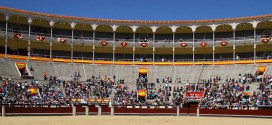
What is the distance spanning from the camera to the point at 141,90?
45.7 metres

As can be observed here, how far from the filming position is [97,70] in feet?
175

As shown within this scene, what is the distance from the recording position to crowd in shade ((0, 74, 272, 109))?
40.1 meters

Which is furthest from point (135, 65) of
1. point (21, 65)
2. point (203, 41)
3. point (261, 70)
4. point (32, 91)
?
point (32, 91)

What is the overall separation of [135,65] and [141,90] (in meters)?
10.3

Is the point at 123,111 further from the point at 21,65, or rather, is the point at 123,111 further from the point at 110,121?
the point at 21,65

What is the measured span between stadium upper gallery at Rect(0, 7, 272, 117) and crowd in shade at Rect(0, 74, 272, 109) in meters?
0.10

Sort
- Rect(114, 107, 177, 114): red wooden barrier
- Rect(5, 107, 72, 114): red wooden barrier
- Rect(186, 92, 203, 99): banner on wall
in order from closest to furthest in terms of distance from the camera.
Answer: Rect(5, 107, 72, 114): red wooden barrier < Rect(114, 107, 177, 114): red wooden barrier < Rect(186, 92, 203, 99): banner on wall

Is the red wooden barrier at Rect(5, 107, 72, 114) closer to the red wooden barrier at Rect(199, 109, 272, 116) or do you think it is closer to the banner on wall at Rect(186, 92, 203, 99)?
the red wooden barrier at Rect(199, 109, 272, 116)

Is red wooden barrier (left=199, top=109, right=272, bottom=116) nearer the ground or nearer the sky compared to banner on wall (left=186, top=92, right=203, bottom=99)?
nearer the ground

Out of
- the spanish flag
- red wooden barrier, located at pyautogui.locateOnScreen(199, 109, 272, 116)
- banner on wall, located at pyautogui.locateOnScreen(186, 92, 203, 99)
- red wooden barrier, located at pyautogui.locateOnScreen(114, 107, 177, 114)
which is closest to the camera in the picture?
red wooden barrier, located at pyautogui.locateOnScreen(199, 109, 272, 116)

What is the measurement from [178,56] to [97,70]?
38.3 feet

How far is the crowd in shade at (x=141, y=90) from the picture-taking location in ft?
131

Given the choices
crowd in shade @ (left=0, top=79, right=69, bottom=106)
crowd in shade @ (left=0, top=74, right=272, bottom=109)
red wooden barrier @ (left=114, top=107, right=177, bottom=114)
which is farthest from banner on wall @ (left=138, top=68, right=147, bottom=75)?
red wooden barrier @ (left=114, top=107, right=177, bottom=114)

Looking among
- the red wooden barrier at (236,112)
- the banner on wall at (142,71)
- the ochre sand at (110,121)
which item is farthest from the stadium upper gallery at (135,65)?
the ochre sand at (110,121)
